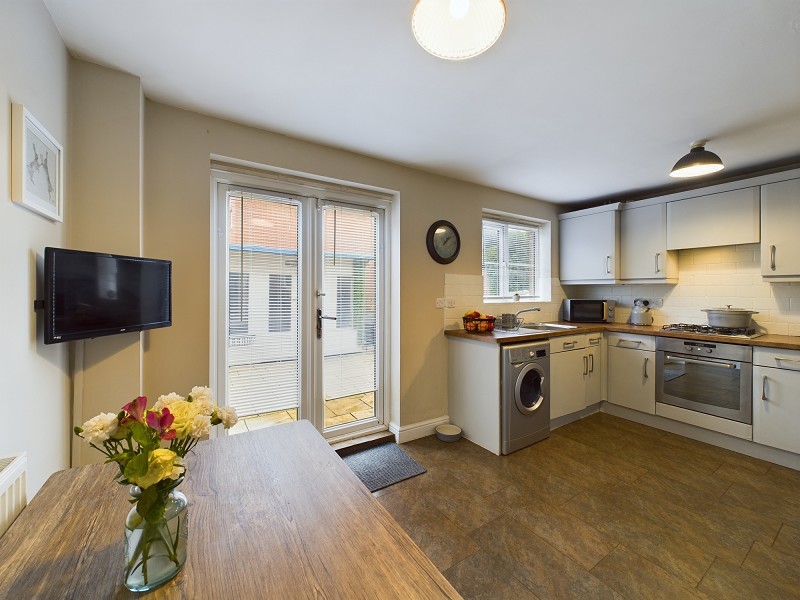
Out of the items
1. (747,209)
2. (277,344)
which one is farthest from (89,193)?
(747,209)

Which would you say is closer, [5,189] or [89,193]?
[5,189]

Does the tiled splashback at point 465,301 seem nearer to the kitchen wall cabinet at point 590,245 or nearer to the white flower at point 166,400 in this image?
the kitchen wall cabinet at point 590,245

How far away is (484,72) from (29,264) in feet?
6.83

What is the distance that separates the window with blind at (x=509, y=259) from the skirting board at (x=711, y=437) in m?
1.58

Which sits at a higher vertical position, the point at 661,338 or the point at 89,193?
the point at 89,193

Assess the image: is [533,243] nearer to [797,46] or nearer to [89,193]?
[797,46]

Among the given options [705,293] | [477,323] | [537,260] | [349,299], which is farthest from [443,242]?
[705,293]

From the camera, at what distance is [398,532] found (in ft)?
2.67

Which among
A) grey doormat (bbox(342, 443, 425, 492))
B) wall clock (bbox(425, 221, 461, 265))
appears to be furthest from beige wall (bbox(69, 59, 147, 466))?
wall clock (bbox(425, 221, 461, 265))

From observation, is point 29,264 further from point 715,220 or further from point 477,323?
point 715,220

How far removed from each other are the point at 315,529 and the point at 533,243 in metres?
4.05

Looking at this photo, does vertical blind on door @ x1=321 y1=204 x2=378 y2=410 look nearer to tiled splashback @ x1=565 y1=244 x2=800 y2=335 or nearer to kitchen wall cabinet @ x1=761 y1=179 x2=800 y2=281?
tiled splashback @ x1=565 y1=244 x2=800 y2=335

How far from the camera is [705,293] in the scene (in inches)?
131

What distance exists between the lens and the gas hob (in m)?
2.81
